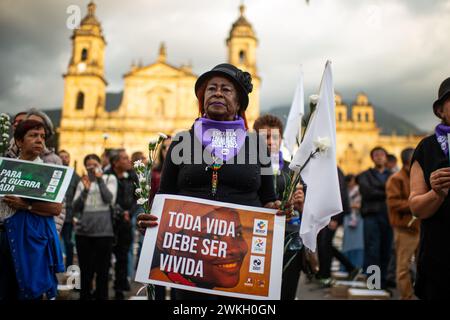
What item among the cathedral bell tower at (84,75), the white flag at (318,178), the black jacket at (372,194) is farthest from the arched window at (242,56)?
the white flag at (318,178)

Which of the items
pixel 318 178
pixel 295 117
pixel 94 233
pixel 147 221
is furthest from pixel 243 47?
pixel 147 221

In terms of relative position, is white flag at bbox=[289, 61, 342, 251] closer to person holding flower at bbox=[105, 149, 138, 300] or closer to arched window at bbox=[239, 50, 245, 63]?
person holding flower at bbox=[105, 149, 138, 300]

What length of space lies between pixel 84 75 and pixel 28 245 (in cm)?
3974

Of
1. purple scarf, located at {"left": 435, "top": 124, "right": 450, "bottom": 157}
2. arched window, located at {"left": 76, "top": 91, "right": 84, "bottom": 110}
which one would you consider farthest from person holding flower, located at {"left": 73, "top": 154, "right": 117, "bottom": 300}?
arched window, located at {"left": 76, "top": 91, "right": 84, "bottom": 110}

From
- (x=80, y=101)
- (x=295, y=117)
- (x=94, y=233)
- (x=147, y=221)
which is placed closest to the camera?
(x=147, y=221)

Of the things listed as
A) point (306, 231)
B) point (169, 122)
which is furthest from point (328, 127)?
point (169, 122)

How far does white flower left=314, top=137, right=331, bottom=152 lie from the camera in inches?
86.0

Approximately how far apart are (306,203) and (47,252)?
204 cm

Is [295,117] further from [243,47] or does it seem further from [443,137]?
[243,47]

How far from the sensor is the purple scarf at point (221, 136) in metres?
2.20

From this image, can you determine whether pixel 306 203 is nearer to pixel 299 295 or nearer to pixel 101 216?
pixel 101 216

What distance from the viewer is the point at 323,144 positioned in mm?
2182

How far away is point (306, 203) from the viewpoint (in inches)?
88.0

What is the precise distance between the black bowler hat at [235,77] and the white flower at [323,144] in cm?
50
